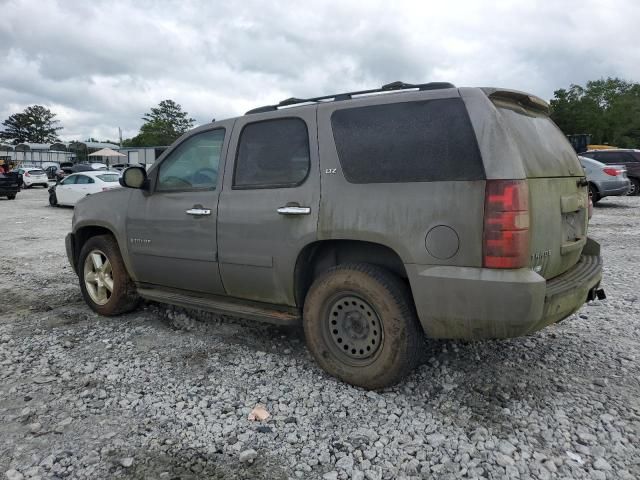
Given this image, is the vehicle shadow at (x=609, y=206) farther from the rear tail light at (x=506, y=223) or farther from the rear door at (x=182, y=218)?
the rear door at (x=182, y=218)

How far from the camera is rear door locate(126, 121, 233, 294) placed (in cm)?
380

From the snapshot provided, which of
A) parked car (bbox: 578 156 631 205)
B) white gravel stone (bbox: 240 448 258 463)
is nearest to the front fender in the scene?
white gravel stone (bbox: 240 448 258 463)

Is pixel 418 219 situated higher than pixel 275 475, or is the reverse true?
pixel 418 219

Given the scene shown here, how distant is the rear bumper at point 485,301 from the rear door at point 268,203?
88cm

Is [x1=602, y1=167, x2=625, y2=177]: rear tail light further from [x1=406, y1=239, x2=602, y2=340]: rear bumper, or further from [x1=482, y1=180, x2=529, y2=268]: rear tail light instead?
[x1=482, y1=180, x2=529, y2=268]: rear tail light

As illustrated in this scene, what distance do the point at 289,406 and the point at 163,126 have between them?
8722cm

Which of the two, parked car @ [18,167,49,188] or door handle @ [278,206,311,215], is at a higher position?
parked car @ [18,167,49,188]

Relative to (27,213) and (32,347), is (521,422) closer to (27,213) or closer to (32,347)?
(32,347)

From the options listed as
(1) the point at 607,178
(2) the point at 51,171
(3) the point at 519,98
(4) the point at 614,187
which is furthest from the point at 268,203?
(2) the point at 51,171

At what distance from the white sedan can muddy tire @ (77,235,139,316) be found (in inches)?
536

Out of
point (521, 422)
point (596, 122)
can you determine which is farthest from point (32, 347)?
point (596, 122)

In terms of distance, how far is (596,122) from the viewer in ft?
156

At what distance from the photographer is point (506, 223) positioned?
101 inches

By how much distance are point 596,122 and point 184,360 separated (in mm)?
53730
